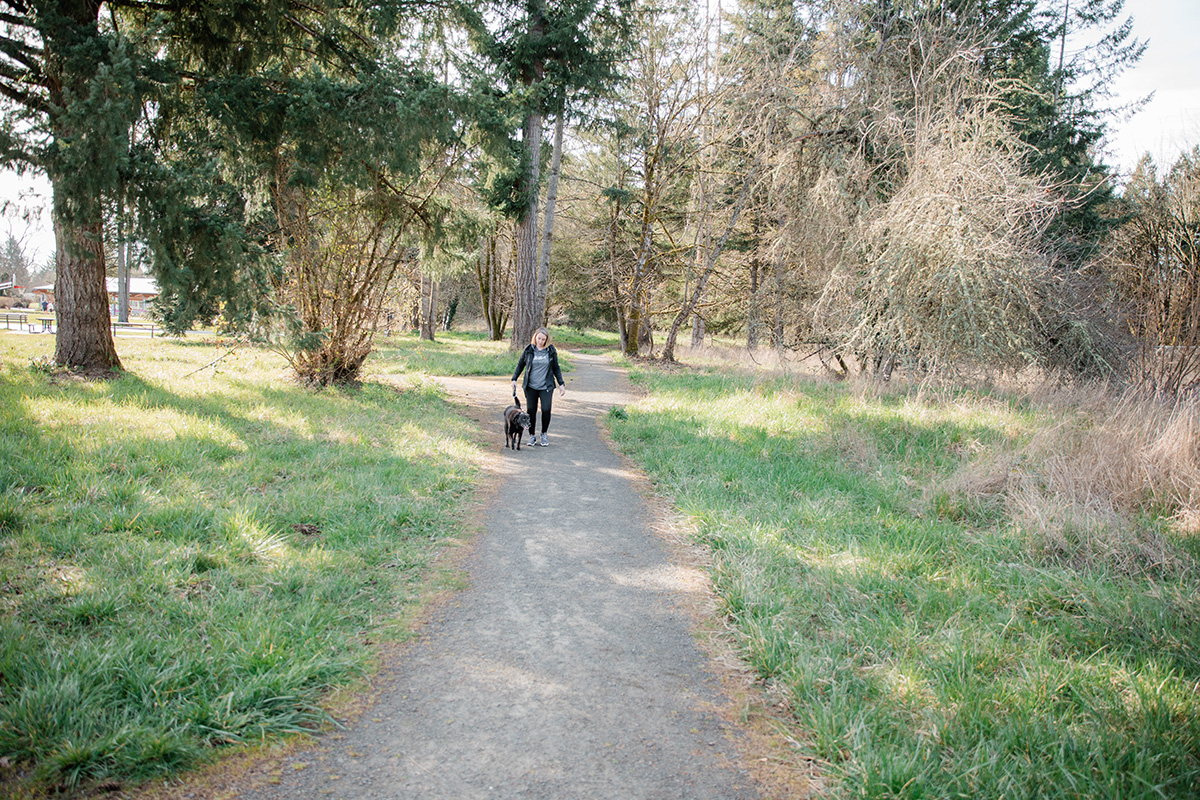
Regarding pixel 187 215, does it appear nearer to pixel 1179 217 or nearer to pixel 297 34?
pixel 297 34

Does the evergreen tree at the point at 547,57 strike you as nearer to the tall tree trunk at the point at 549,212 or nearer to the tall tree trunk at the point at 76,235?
the tall tree trunk at the point at 549,212

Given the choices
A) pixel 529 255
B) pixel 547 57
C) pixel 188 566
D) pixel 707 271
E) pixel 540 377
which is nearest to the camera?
pixel 188 566

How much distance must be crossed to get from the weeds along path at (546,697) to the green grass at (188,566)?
34cm

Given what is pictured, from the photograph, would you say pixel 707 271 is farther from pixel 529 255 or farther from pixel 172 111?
pixel 172 111

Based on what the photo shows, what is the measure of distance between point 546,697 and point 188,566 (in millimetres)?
2657

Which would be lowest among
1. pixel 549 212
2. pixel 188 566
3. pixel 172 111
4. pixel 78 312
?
pixel 188 566

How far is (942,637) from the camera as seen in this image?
3.57m

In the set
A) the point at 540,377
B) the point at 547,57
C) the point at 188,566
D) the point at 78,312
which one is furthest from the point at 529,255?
the point at 188,566

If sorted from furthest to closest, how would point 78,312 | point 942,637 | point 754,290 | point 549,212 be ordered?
1. point 754,290
2. point 549,212
3. point 78,312
4. point 942,637

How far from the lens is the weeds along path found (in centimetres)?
254

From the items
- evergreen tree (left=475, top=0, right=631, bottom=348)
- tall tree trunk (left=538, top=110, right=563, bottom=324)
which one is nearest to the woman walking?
evergreen tree (left=475, top=0, right=631, bottom=348)

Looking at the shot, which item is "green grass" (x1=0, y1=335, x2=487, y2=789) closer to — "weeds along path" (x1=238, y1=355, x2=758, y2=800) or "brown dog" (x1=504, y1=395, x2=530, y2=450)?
"weeds along path" (x1=238, y1=355, x2=758, y2=800)

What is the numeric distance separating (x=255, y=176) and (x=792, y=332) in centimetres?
1364

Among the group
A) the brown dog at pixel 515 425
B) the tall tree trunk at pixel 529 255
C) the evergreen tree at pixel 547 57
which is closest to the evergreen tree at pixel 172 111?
the brown dog at pixel 515 425
